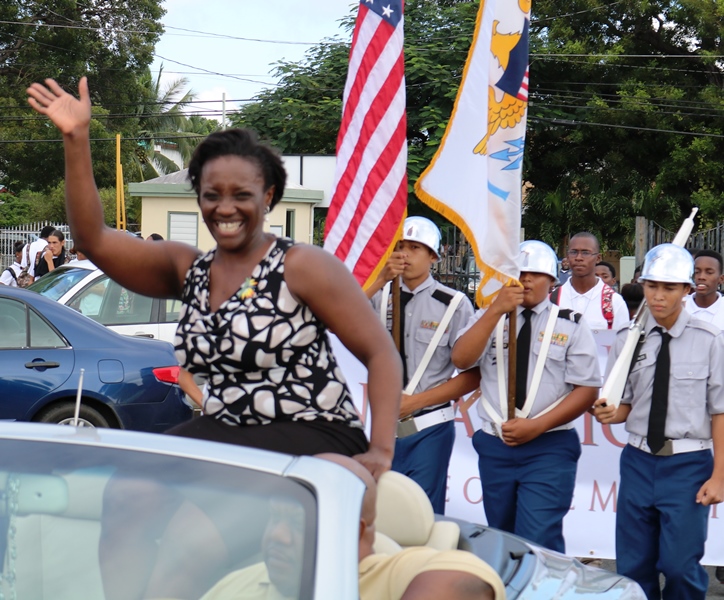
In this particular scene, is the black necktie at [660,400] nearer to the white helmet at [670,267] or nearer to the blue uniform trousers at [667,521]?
the blue uniform trousers at [667,521]

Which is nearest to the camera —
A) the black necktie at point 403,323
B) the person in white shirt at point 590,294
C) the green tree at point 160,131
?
the black necktie at point 403,323

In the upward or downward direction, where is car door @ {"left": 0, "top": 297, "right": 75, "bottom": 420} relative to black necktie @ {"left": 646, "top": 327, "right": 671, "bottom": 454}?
downward

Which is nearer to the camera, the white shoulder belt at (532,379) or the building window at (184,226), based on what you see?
the white shoulder belt at (532,379)

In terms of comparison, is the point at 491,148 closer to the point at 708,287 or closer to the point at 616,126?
the point at 708,287

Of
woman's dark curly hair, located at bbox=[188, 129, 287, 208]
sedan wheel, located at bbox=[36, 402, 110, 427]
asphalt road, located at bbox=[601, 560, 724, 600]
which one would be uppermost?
woman's dark curly hair, located at bbox=[188, 129, 287, 208]

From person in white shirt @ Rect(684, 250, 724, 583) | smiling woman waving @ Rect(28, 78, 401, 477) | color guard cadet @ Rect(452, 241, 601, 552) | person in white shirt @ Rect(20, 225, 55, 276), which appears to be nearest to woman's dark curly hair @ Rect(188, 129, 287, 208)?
smiling woman waving @ Rect(28, 78, 401, 477)

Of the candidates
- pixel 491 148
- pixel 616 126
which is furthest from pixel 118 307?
pixel 616 126

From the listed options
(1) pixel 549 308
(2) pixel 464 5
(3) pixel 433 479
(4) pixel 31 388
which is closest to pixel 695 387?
(1) pixel 549 308

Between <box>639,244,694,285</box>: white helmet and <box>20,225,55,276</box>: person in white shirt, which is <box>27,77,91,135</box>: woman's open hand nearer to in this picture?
<box>639,244,694,285</box>: white helmet

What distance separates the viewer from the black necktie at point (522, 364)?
565cm

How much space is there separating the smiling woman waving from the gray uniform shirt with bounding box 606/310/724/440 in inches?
96.5

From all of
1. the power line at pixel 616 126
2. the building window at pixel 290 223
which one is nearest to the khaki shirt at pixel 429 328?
the building window at pixel 290 223

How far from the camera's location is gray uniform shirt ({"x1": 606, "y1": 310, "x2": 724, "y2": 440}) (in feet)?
16.9

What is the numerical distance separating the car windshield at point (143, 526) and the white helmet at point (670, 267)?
10.6 ft
